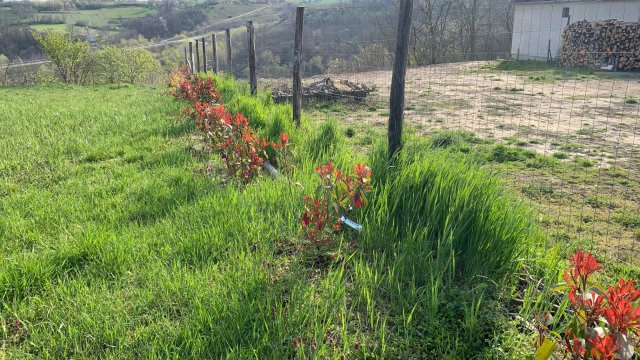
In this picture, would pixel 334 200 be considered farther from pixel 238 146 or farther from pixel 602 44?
pixel 602 44

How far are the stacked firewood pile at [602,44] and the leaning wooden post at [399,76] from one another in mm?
15680

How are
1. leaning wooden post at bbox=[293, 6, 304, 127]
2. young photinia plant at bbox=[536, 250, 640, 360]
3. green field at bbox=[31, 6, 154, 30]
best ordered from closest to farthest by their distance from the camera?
young photinia plant at bbox=[536, 250, 640, 360], leaning wooden post at bbox=[293, 6, 304, 127], green field at bbox=[31, 6, 154, 30]

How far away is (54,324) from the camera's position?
244 cm

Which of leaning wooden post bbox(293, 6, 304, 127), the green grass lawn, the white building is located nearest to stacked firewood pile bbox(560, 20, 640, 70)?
the white building


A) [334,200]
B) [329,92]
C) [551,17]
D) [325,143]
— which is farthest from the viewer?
[551,17]

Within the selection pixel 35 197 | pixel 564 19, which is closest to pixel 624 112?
pixel 35 197

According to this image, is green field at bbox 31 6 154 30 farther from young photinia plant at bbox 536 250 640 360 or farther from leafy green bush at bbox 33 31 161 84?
young photinia plant at bbox 536 250 640 360

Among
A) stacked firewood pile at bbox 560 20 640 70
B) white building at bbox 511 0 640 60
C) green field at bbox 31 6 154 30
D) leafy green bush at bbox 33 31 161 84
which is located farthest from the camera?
green field at bbox 31 6 154 30

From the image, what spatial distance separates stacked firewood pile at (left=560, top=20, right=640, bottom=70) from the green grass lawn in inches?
664

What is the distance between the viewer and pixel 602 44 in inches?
744

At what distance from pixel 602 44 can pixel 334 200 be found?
20.8 metres

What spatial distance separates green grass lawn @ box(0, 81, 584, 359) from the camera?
2221mm

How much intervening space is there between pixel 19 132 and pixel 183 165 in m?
4.37

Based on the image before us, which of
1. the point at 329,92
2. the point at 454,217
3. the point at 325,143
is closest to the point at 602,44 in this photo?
the point at 329,92
